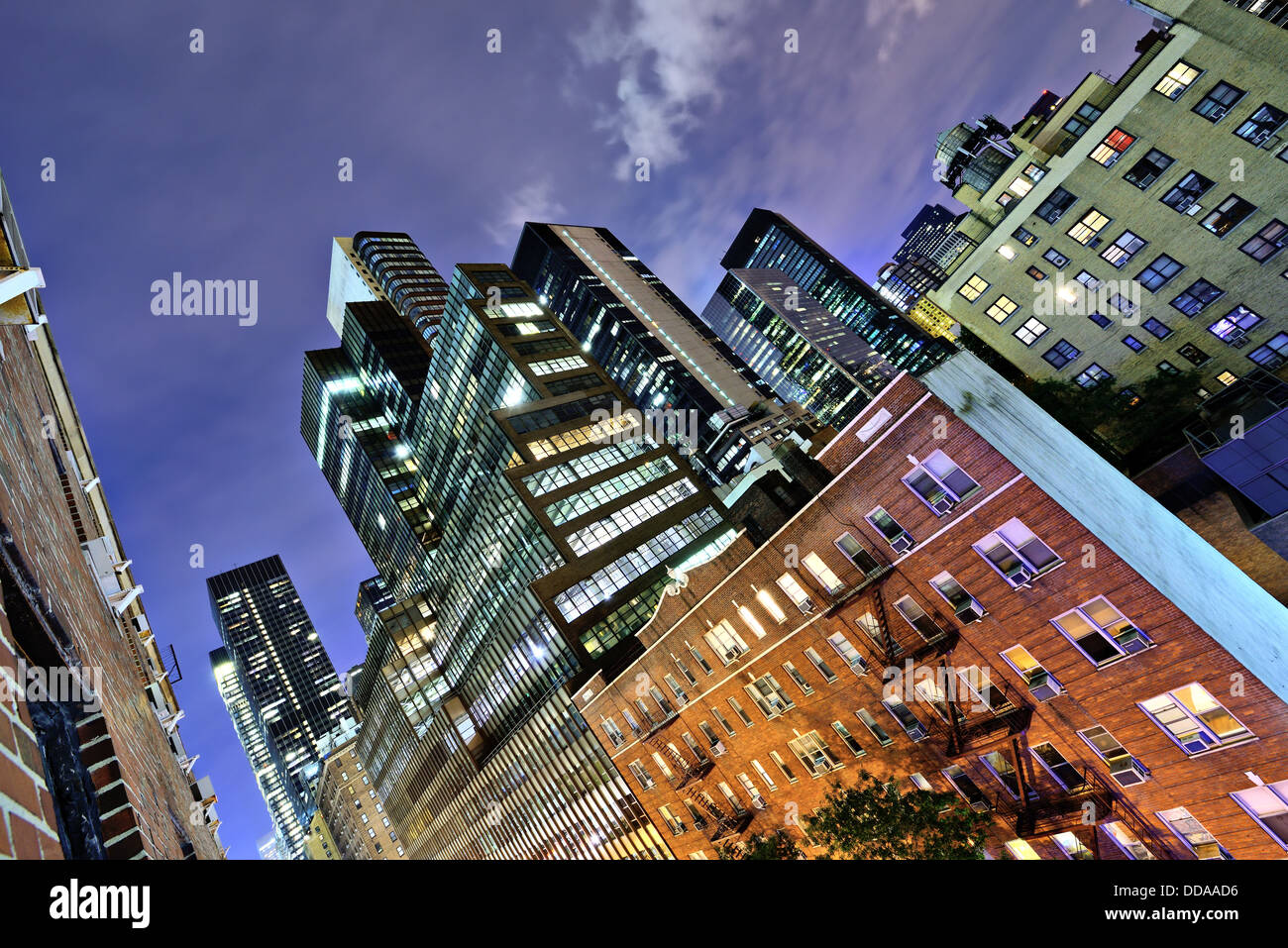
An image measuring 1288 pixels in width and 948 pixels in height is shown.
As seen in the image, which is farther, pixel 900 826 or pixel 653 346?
pixel 653 346

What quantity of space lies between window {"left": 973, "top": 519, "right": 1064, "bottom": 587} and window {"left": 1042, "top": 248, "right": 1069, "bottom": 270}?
2693 cm

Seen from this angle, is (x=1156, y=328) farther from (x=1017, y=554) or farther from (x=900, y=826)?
(x=900, y=826)

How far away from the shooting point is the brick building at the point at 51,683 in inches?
135

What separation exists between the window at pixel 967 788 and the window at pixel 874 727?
248 centimetres

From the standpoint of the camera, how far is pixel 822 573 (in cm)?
2642

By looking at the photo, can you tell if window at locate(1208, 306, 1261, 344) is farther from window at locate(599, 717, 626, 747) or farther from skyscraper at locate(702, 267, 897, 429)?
skyscraper at locate(702, 267, 897, 429)

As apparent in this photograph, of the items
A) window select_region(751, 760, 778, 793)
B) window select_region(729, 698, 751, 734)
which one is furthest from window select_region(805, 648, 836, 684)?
window select_region(751, 760, 778, 793)

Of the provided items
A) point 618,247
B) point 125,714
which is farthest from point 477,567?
point 618,247

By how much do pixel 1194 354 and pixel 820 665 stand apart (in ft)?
98.7

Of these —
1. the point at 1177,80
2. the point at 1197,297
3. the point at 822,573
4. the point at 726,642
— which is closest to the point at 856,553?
the point at 822,573

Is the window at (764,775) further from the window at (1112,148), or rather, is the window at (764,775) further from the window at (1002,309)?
the window at (1112,148)

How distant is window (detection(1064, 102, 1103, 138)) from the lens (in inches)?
1356

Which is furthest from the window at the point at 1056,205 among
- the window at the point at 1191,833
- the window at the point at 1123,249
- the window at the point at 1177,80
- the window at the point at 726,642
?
the window at the point at 726,642
